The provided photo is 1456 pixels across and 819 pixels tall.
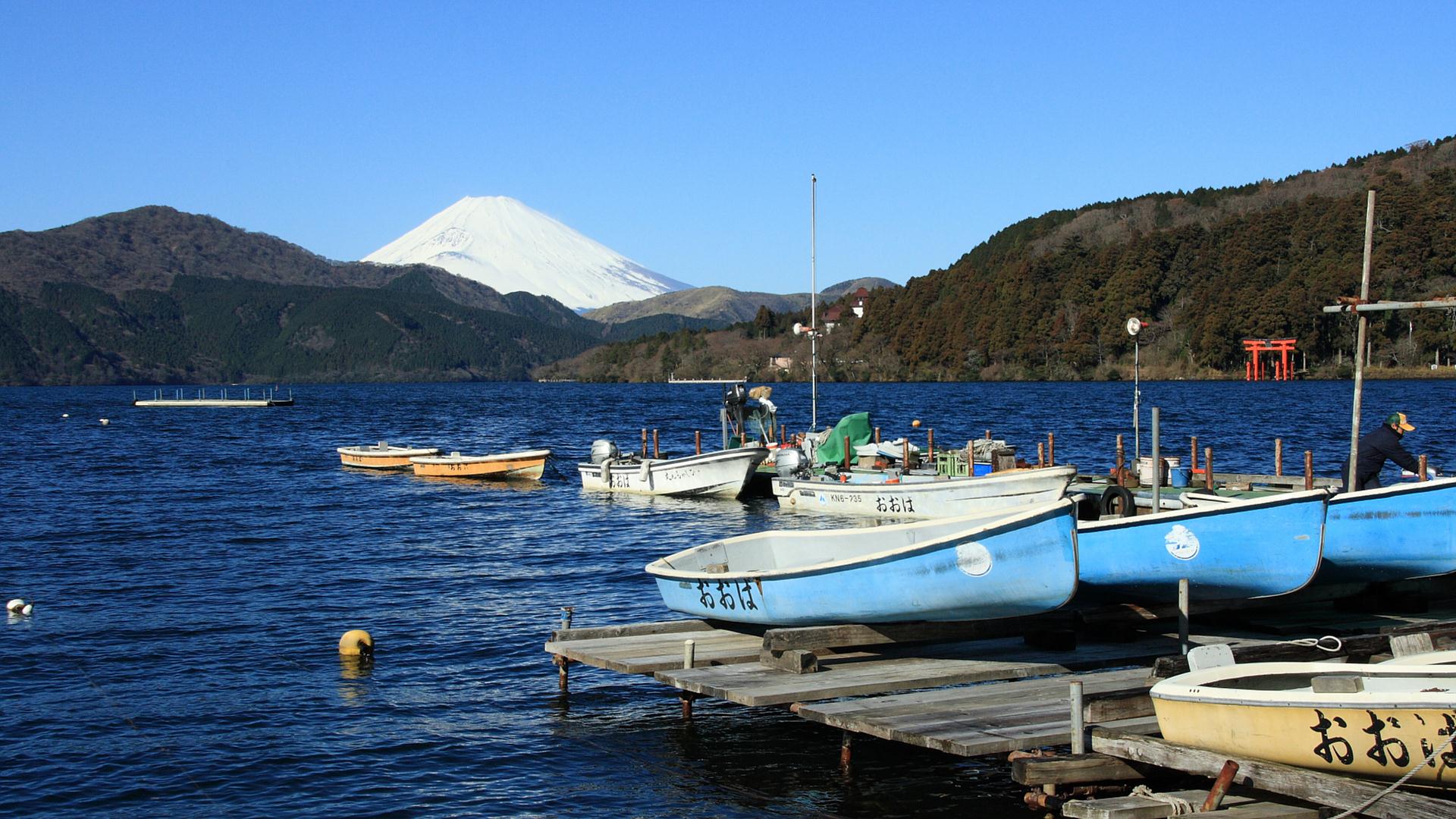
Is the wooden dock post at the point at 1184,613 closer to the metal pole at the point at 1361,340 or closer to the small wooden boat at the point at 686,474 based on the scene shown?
the metal pole at the point at 1361,340

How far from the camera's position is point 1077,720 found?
33.5 feet

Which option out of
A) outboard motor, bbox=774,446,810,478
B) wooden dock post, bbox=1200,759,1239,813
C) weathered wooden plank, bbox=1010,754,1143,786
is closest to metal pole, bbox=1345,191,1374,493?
weathered wooden plank, bbox=1010,754,1143,786

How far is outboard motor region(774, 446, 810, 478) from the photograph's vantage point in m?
39.2

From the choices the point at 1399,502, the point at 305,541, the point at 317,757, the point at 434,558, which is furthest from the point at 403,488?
the point at 1399,502

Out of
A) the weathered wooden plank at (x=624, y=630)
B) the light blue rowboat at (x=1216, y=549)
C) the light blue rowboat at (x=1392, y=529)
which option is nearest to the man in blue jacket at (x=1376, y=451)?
the light blue rowboat at (x=1392, y=529)

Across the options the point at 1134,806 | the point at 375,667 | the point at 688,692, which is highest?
the point at 1134,806

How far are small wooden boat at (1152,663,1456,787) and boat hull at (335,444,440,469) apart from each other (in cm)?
4895

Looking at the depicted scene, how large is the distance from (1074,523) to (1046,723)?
93.4 inches

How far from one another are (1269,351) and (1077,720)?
176025 millimetres

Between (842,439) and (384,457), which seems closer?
(842,439)

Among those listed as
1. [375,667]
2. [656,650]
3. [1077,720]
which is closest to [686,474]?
[375,667]

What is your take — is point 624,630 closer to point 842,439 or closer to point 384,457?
point 842,439

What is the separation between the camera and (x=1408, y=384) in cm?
14275

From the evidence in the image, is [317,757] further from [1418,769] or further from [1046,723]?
[1418,769]
